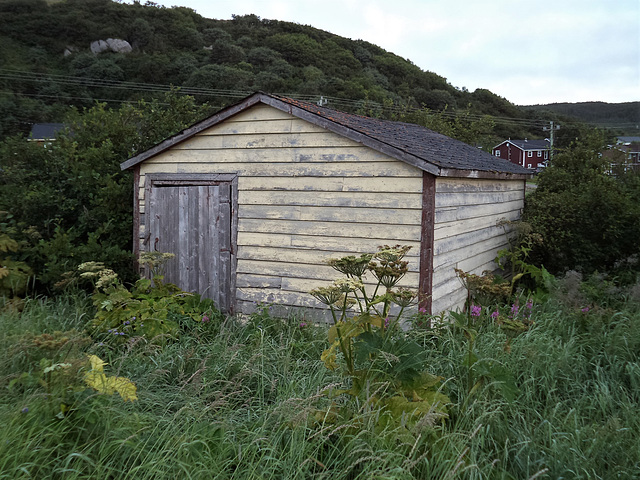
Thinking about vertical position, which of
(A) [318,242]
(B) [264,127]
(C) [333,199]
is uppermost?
(B) [264,127]

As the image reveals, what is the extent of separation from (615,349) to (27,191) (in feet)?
28.3

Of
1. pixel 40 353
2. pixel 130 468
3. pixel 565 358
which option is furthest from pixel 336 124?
pixel 130 468

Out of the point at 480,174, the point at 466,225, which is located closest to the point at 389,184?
the point at 466,225

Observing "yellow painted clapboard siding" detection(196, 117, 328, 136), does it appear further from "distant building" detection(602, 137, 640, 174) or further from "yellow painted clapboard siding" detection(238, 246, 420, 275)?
"distant building" detection(602, 137, 640, 174)

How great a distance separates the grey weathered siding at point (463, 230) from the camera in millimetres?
6196

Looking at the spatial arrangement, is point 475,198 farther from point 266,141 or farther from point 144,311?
point 144,311

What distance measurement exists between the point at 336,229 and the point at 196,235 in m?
2.18

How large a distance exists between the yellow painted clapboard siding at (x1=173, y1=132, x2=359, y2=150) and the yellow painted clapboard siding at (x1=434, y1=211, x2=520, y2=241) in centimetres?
148

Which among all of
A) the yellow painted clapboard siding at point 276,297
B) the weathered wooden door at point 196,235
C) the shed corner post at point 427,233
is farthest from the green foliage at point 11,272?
the shed corner post at point 427,233

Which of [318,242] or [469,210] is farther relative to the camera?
[469,210]

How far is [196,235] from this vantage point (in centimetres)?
730

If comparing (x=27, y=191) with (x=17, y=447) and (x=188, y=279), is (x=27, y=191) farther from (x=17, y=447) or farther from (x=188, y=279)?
(x=17, y=447)

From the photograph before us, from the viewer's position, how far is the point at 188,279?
7.41m

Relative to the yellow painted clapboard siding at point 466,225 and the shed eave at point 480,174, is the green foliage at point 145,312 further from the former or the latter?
the shed eave at point 480,174
